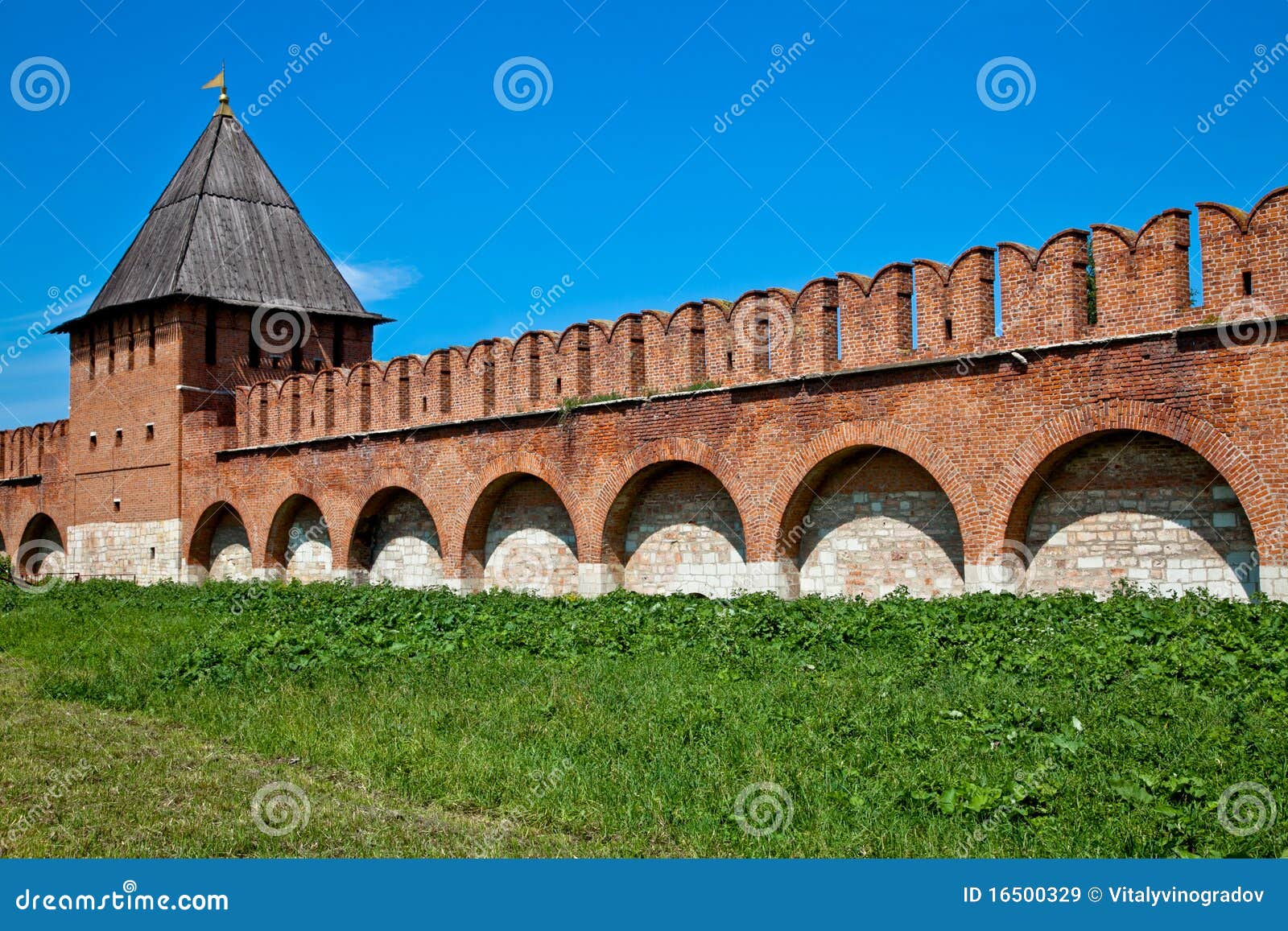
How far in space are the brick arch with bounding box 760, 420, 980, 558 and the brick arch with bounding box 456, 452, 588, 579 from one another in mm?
3546

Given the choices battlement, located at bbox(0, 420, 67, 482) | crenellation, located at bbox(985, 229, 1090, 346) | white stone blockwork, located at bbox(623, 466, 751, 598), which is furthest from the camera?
battlement, located at bbox(0, 420, 67, 482)

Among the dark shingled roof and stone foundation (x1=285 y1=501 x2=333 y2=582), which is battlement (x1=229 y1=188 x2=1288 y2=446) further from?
the dark shingled roof

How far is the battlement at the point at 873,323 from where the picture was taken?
11117mm

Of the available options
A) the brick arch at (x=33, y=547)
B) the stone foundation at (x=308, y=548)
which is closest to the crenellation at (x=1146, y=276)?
the stone foundation at (x=308, y=548)

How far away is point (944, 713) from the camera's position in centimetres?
793

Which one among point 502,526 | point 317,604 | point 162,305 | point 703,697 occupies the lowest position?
point 703,697

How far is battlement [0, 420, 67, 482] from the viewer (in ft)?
92.3

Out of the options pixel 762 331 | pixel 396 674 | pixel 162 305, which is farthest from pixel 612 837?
pixel 162 305

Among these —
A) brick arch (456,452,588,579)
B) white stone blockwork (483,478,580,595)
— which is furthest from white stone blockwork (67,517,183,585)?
white stone blockwork (483,478,580,595)

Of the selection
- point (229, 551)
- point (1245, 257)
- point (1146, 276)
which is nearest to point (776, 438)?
point (1146, 276)

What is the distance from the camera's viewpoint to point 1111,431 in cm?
1179

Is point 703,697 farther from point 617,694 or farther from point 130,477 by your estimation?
point 130,477

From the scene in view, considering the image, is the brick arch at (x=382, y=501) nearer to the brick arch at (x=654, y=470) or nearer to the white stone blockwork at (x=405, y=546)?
the white stone blockwork at (x=405, y=546)

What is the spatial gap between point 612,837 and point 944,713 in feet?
9.32
